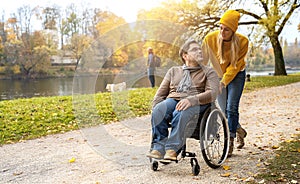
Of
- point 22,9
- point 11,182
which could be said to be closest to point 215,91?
point 11,182

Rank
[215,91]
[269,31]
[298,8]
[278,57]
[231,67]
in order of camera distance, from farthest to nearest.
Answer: [278,57], [298,8], [269,31], [231,67], [215,91]

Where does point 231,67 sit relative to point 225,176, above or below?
above

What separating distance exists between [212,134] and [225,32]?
1.02 metres

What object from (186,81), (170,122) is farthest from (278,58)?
(170,122)

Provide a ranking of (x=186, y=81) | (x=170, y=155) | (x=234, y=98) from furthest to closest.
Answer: (x=234, y=98) < (x=186, y=81) < (x=170, y=155)

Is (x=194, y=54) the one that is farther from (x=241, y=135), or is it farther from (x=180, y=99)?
(x=241, y=135)

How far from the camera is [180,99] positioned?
345 cm

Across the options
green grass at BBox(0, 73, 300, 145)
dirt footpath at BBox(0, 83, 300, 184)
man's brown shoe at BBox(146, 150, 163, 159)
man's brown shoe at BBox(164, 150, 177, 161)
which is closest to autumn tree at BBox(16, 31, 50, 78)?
green grass at BBox(0, 73, 300, 145)

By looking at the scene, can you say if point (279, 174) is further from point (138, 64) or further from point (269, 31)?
point (269, 31)

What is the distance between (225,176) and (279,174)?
460 millimetres

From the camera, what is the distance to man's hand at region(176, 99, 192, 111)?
326 cm

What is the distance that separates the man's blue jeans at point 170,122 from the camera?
128 inches

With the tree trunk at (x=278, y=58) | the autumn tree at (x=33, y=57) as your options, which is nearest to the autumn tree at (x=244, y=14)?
the tree trunk at (x=278, y=58)

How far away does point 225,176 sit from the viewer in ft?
10.5
